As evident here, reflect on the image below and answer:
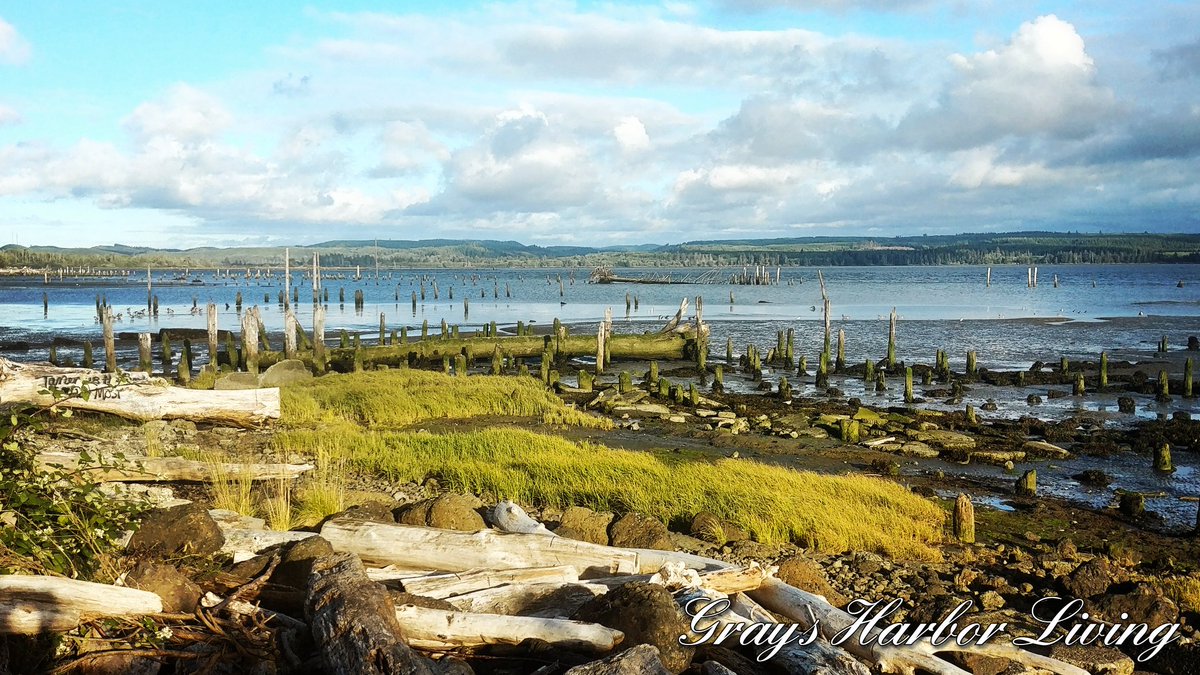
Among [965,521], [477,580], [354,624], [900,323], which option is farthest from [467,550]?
[900,323]

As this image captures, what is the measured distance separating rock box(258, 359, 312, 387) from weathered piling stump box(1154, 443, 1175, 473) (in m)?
18.6

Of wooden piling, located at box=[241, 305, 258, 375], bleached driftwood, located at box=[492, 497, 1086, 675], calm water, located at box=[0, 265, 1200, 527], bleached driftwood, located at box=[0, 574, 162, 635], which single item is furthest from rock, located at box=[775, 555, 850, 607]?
wooden piling, located at box=[241, 305, 258, 375]

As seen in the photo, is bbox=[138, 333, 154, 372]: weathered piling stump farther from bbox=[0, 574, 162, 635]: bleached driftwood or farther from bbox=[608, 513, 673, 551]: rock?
bbox=[0, 574, 162, 635]: bleached driftwood

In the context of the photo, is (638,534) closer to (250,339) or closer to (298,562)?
(298,562)

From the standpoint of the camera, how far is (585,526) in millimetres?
9930

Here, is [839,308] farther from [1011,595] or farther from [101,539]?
[101,539]

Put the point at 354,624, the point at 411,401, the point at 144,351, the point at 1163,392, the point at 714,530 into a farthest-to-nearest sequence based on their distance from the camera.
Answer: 1. the point at 144,351
2. the point at 1163,392
3. the point at 411,401
4. the point at 714,530
5. the point at 354,624

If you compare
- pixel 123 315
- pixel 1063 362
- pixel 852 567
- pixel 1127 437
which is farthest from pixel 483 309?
pixel 852 567

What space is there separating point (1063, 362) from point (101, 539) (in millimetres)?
30315

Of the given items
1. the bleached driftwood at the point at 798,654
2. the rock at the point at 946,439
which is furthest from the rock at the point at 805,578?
the rock at the point at 946,439

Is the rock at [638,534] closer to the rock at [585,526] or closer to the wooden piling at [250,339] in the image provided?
the rock at [585,526]

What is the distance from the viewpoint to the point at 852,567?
9867 mm

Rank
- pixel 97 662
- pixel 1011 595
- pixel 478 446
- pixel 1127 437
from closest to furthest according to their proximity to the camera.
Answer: pixel 97 662 < pixel 1011 595 < pixel 478 446 < pixel 1127 437

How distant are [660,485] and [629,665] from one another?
7.78 meters
